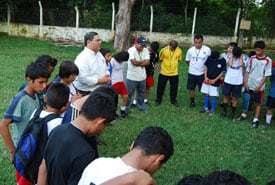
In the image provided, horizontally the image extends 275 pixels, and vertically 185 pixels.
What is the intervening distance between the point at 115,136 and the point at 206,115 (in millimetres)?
2460

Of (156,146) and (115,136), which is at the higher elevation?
(156,146)

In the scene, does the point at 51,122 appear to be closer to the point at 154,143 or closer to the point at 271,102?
the point at 154,143

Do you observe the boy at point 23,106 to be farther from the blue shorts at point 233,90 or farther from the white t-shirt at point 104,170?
the blue shorts at point 233,90

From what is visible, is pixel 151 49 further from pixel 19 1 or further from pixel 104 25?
pixel 19 1

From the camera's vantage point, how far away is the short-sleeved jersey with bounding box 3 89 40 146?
289 centimetres

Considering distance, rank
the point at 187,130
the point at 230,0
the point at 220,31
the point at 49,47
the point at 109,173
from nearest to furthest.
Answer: the point at 109,173 → the point at 187,130 → the point at 49,47 → the point at 220,31 → the point at 230,0

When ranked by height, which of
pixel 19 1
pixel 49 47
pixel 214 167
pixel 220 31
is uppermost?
pixel 19 1

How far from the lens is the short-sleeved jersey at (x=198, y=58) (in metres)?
7.27

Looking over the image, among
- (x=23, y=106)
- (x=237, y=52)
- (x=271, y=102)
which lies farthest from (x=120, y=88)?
(x=23, y=106)

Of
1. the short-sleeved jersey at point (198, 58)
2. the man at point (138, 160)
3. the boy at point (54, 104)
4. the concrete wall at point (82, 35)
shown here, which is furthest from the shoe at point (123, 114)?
the concrete wall at point (82, 35)

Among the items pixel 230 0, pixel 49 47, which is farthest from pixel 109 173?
pixel 230 0

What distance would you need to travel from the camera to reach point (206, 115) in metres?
7.10

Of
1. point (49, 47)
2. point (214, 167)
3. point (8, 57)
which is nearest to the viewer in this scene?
point (214, 167)

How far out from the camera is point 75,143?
199 centimetres
